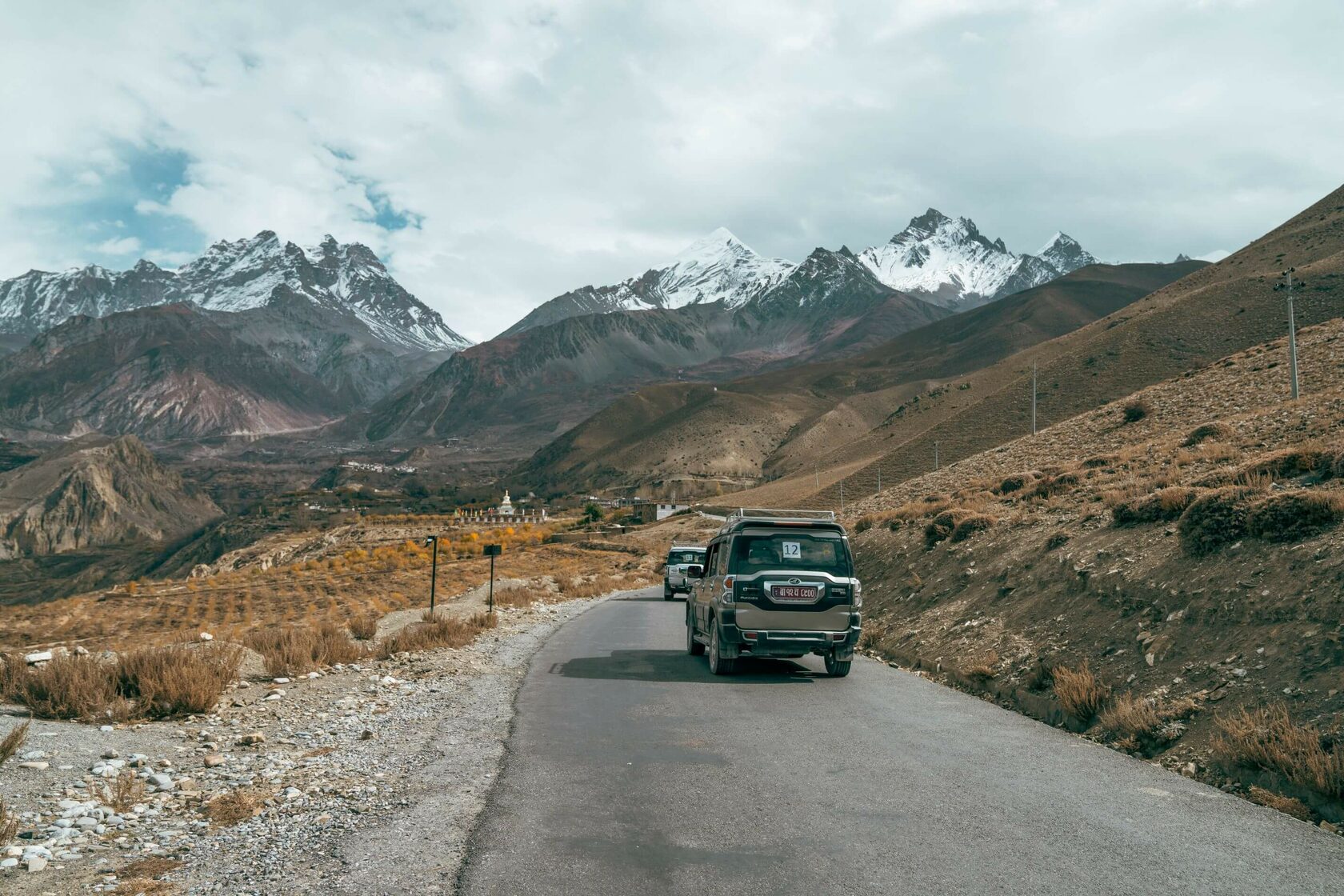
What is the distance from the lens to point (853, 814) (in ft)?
21.6

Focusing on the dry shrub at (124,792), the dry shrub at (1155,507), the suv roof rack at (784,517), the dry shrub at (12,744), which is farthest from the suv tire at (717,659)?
the dry shrub at (12,744)

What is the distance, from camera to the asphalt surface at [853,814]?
5359 mm

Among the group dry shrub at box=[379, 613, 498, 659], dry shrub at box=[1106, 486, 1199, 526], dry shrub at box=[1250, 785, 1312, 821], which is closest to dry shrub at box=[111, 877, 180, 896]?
dry shrub at box=[1250, 785, 1312, 821]

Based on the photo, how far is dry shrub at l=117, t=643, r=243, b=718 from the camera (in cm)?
1020

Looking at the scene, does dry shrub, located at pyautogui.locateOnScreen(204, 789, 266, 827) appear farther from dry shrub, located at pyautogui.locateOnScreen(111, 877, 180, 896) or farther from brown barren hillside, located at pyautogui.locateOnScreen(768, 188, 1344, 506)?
brown barren hillside, located at pyautogui.locateOnScreen(768, 188, 1344, 506)

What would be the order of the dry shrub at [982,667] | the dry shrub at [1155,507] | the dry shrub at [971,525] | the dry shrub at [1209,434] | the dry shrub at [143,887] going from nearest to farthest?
the dry shrub at [143,887]
the dry shrub at [982,667]
the dry shrub at [1155,507]
the dry shrub at [971,525]
the dry shrub at [1209,434]

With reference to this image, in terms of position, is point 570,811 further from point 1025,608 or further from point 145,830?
point 1025,608

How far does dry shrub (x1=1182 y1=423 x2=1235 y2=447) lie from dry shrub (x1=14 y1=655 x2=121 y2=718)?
1068 inches

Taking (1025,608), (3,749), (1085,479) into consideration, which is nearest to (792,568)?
(1025,608)

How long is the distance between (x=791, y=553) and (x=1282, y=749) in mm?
7135

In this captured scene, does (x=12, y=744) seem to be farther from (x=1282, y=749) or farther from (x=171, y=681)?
(x=1282, y=749)

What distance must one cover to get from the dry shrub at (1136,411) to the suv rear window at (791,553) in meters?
42.0

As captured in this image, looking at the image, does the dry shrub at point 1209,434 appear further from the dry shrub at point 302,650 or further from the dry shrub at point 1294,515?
the dry shrub at point 302,650

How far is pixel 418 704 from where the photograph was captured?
11.6m
